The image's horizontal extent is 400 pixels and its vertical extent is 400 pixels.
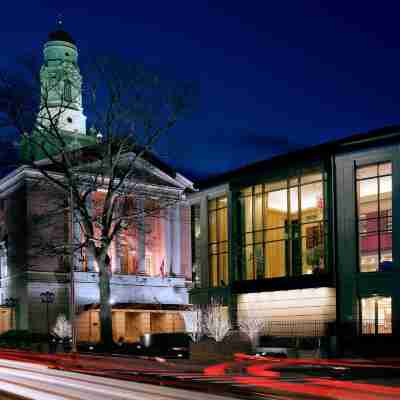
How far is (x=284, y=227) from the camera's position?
43188mm

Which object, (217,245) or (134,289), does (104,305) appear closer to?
(217,245)

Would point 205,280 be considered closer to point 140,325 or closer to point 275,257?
point 275,257

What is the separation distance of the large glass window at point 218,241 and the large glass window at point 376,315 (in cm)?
1135

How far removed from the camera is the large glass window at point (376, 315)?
3716 centimetres

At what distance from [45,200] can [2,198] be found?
7493 mm

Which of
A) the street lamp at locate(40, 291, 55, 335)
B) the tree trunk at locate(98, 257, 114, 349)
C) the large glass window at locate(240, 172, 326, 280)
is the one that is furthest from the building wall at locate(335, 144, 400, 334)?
the street lamp at locate(40, 291, 55, 335)

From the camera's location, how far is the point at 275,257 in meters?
44.0

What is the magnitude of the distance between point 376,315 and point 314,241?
5909 mm

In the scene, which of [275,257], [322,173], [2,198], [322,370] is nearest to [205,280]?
[275,257]

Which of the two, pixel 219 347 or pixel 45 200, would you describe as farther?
pixel 45 200

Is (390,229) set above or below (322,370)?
above

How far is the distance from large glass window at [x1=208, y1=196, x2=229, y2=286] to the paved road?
70.3 ft

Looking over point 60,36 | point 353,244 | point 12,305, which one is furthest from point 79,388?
point 60,36

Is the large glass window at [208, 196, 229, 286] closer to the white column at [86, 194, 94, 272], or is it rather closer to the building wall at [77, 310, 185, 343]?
the building wall at [77, 310, 185, 343]
